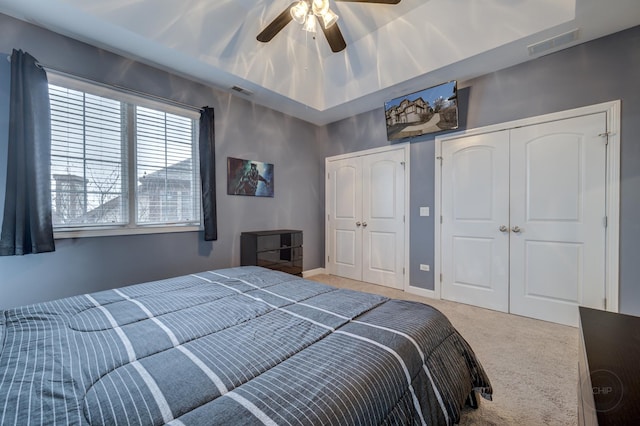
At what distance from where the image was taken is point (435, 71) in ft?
9.78

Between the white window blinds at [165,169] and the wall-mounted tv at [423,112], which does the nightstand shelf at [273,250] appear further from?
the wall-mounted tv at [423,112]

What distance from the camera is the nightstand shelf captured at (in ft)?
11.6

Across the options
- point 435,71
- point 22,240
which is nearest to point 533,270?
point 435,71

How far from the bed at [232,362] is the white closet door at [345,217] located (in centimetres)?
286

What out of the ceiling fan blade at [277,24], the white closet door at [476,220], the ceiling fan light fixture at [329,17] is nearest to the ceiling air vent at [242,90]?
the ceiling fan blade at [277,24]

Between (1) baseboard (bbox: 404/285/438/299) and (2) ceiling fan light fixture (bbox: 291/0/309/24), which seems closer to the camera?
(2) ceiling fan light fixture (bbox: 291/0/309/24)

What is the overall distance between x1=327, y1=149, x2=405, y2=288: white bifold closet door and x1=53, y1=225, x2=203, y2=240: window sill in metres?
2.32

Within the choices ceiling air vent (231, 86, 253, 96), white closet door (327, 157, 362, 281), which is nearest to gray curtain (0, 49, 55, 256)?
ceiling air vent (231, 86, 253, 96)

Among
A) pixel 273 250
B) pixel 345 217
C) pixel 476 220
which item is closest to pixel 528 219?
pixel 476 220

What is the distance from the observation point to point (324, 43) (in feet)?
11.8

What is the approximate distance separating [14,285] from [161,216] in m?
1.23

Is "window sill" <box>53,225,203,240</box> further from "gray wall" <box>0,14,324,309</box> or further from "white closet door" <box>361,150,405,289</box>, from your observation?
"white closet door" <box>361,150,405,289</box>

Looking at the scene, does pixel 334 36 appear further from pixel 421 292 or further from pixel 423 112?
pixel 421 292

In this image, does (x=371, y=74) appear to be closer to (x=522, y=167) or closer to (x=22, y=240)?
(x=522, y=167)
